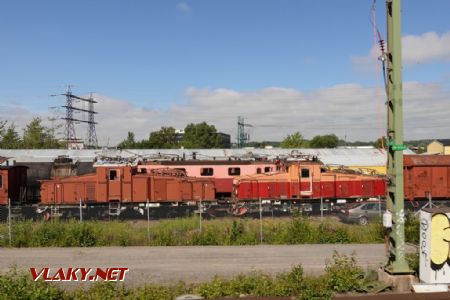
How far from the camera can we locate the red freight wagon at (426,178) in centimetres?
3016

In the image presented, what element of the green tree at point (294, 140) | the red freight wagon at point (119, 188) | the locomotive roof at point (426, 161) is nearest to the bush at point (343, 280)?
the red freight wagon at point (119, 188)

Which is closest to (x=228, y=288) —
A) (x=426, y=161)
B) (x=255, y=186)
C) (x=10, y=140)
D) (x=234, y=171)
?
(x=255, y=186)

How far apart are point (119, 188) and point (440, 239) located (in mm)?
23828

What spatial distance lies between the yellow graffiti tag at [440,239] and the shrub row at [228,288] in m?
1.65

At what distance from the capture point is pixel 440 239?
9.41 metres

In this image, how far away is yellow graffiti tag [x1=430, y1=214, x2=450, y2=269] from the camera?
9.34m

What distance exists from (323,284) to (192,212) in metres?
17.9

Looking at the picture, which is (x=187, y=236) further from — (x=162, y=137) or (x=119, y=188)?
(x=162, y=137)

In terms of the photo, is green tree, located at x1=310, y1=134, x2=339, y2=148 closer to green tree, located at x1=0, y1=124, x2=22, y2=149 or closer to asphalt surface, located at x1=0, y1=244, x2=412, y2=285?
green tree, located at x1=0, y1=124, x2=22, y2=149

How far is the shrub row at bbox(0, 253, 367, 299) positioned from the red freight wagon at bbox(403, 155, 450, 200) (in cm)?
2225

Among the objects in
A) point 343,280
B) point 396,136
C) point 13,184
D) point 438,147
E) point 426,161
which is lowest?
point 343,280

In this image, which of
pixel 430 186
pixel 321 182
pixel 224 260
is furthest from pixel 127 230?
pixel 430 186

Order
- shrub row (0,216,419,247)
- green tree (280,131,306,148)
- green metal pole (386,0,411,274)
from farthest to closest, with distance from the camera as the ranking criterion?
green tree (280,131,306,148) → shrub row (0,216,419,247) → green metal pole (386,0,411,274)

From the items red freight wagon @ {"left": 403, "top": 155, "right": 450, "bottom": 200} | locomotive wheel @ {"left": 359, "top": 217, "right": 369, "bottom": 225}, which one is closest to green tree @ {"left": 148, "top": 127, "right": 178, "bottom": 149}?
red freight wagon @ {"left": 403, "top": 155, "right": 450, "bottom": 200}
